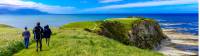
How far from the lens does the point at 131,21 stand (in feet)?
289

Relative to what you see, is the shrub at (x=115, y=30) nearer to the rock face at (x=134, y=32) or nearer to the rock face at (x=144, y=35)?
the rock face at (x=134, y=32)

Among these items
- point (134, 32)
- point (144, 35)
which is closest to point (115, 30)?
point (134, 32)

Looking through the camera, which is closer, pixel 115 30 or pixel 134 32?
pixel 115 30

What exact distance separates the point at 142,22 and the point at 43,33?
190 feet

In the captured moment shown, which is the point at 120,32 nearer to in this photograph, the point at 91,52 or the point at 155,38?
the point at 155,38

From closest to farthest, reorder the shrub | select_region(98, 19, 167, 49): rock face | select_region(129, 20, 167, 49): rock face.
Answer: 1. the shrub
2. select_region(98, 19, 167, 49): rock face
3. select_region(129, 20, 167, 49): rock face

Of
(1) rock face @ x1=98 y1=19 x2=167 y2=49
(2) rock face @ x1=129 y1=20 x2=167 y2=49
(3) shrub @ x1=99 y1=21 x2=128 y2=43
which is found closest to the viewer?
(3) shrub @ x1=99 y1=21 x2=128 y2=43

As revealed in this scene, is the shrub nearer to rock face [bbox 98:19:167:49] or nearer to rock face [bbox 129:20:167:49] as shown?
rock face [bbox 98:19:167:49]

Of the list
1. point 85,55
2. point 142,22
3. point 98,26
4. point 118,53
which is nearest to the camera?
point 85,55

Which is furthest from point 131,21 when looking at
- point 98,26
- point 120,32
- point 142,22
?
point 98,26

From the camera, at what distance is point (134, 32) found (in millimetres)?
82938

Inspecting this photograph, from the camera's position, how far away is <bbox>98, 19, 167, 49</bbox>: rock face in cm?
7393

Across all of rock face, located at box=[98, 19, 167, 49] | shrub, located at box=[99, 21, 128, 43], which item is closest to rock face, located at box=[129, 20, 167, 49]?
rock face, located at box=[98, 19, 167, 49]

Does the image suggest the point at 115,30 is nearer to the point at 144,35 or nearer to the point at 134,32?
the point at 134,32
